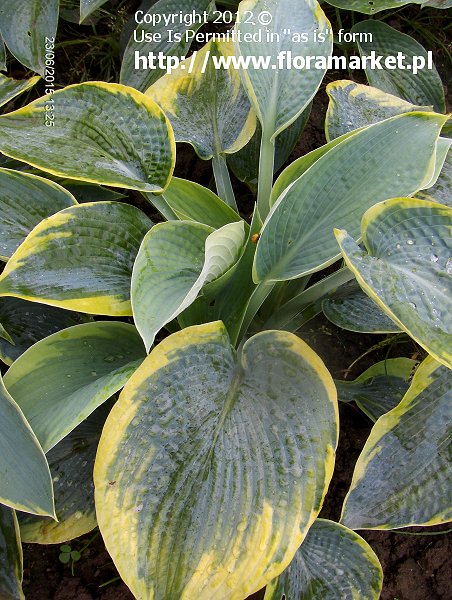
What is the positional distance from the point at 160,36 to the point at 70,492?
0.91 metres

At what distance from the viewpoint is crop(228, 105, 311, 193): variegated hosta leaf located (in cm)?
116

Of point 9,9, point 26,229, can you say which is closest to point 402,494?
point 26,229

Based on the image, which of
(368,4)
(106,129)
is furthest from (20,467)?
(368,4)

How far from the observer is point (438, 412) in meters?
0.80

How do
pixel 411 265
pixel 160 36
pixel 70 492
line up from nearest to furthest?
pixel 411 265 < pixel 70 492 < pixel 160 36

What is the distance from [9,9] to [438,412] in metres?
1.10

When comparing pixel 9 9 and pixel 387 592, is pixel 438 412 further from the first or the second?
pixel 9 9

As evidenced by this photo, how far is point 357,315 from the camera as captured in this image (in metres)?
0.97

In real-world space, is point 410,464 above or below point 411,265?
below

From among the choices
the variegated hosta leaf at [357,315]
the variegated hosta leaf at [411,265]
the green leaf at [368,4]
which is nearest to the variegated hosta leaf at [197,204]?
the variegated hosta leaf at [357,315]

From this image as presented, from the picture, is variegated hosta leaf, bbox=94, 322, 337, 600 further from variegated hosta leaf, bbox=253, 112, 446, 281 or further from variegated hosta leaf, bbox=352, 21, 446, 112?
variegated hosta leaf, bbox=352, 21, 446, 112

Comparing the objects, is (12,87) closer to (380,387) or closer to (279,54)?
(279,54)

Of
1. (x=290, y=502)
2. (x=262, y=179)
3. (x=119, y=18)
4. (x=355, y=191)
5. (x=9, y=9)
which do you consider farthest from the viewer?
(x=119, y=18)
